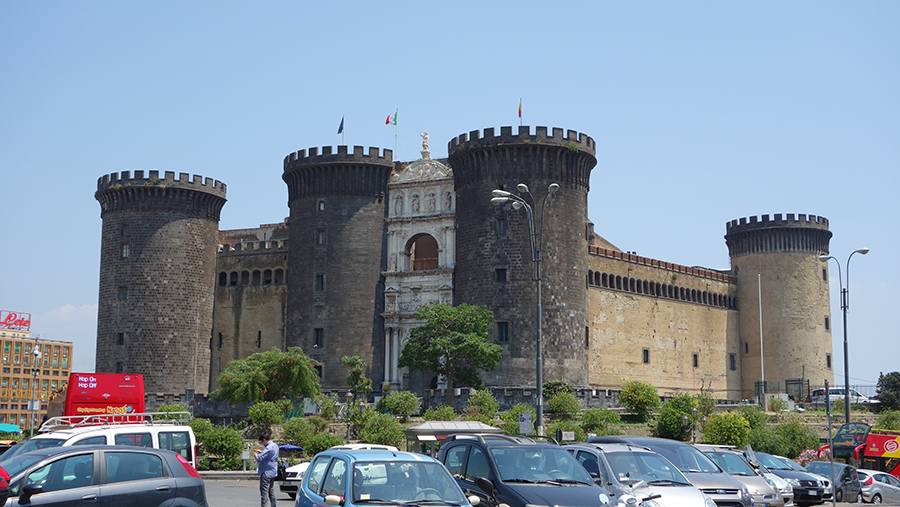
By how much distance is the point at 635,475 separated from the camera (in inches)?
665

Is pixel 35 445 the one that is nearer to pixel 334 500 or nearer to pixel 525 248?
pixel 334 500

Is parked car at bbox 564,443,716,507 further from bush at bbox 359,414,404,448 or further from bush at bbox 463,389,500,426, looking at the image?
bush at bbox 463,389,500,426

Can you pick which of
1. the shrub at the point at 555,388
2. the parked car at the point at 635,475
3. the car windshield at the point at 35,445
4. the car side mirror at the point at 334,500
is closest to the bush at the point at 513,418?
the shrub at the point at 555,388

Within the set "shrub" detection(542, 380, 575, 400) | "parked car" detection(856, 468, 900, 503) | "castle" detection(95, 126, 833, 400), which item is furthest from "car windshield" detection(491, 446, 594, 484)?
"castle" detection(95, 126, 833, 400)

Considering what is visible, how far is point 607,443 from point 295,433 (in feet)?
78.6

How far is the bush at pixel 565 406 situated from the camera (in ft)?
153

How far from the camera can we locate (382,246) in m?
58.8

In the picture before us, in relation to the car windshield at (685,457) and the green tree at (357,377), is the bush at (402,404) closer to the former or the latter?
the green tree at (357,377)

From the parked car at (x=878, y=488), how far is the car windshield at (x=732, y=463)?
10.8 metres

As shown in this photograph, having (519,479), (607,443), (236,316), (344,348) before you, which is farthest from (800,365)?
(519,479)

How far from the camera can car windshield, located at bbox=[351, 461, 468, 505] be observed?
1281 cm

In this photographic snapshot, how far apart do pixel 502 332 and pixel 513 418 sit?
34.8 ft

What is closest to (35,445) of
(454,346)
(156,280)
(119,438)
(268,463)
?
(119,438)

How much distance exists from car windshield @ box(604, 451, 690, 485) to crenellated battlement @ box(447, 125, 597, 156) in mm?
38225
